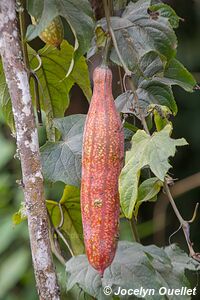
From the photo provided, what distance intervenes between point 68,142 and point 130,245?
23cm

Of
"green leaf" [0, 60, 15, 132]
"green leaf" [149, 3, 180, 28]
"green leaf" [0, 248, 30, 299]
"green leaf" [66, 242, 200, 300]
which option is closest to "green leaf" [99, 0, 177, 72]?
"green leaf" [149, 3, 180, 28]

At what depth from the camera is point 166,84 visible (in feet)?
3.85

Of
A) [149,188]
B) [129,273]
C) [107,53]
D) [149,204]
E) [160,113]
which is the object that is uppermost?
[107,53]

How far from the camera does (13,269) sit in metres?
2.14

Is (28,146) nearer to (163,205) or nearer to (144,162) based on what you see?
(144,162)

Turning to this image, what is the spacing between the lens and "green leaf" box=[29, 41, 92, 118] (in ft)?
Answer: 4.25

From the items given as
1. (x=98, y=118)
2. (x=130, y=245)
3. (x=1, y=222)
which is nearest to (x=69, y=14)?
(x=98, y=118)

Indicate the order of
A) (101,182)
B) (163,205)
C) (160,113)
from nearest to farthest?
(101,182) → (160,113) → (163,205)

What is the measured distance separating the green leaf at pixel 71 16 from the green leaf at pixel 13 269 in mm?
1248

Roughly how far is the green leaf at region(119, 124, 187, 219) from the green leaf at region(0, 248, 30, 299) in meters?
1.23

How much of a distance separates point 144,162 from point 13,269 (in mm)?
1294

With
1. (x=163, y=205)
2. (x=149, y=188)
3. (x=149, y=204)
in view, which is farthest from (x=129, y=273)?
(x=149, y=204)

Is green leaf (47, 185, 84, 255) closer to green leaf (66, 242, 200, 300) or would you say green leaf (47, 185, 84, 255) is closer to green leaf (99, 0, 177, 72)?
green leaf (66, 242, 200, 300)

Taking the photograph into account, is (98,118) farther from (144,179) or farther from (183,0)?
(183,0)
